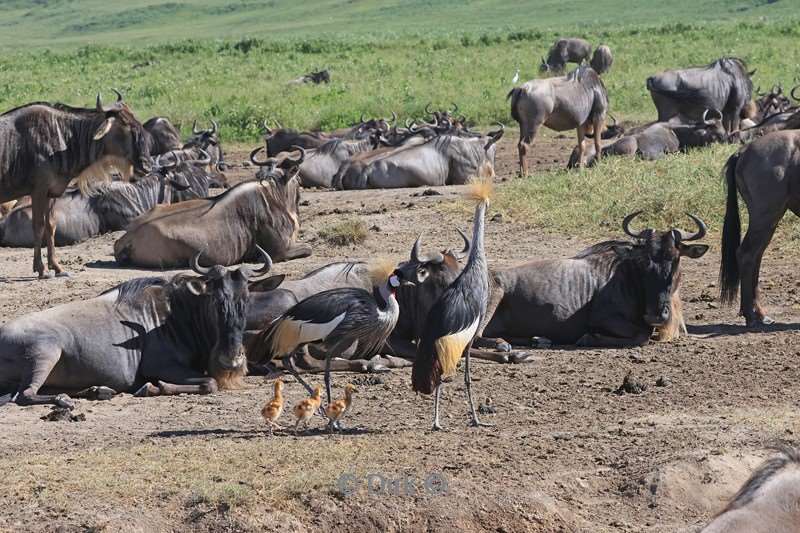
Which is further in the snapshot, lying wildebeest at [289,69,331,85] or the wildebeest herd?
lying wildebeest at [289,69,331,85]

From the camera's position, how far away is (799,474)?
12.3ft

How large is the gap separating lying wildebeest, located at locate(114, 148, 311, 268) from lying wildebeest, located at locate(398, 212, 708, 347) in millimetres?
2877

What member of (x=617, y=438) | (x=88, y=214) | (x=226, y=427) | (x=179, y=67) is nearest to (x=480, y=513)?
(x=617, y=438)

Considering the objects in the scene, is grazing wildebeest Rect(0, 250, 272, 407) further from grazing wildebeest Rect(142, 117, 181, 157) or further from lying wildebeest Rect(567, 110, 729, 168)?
grazing wildebeest Rect(142, 117, 181, 157)

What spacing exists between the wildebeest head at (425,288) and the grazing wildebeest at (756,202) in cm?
191

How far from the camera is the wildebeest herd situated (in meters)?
6.87

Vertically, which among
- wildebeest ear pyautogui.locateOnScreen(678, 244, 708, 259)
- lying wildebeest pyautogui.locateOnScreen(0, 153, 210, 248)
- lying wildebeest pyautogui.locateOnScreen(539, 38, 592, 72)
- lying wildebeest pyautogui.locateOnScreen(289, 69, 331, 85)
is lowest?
lying wildebeest pyautogui.locateOnScreen(539, 38, 592, 72)

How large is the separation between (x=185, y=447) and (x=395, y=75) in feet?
79.9

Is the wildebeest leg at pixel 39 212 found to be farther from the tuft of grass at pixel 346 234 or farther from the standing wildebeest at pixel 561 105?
the standing wildebeest at pixel 561 105

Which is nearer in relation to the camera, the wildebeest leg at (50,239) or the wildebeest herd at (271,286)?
the wildebeest herd at (271,286)

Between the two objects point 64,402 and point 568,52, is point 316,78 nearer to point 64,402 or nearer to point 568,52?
point 568,52

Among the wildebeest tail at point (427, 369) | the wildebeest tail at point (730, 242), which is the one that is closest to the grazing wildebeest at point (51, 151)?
the wildebeest tail at point (730, 242)

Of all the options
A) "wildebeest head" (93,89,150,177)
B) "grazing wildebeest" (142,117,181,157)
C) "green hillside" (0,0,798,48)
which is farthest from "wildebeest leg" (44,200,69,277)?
"green hillside" (0,0,798,48)

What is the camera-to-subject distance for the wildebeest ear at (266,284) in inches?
311
